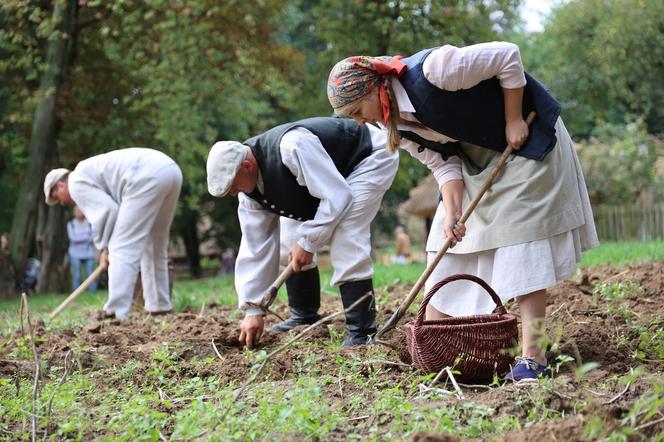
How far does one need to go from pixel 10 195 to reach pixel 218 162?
18241 millimetres

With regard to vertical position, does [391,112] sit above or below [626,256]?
above

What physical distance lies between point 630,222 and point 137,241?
60.1ft

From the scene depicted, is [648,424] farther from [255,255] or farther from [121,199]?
[121,199]

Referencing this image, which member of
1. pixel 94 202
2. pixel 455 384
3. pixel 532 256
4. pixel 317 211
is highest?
pixel 94 202

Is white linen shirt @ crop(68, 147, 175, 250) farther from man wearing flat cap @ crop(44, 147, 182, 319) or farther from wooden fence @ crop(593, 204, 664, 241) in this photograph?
wooden fence @ crop(593, 204, 664, 241)

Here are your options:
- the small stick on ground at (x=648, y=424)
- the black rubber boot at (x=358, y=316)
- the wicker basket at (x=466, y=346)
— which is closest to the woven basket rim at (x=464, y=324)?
the wicker basket at (x=466, y=346)

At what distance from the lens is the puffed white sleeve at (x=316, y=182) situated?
448cm

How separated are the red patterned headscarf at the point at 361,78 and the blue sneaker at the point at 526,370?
1241 millimetres

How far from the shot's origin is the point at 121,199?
23.9ft

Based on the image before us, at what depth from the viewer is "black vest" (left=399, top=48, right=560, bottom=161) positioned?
3574mm

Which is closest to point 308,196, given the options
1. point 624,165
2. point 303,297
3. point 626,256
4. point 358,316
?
point 358,316

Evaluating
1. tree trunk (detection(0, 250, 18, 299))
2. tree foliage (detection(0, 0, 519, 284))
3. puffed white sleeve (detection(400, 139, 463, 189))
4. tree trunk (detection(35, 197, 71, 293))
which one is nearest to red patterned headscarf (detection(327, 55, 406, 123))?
puffed white sleeve (detection(400, 139, 463, 189))

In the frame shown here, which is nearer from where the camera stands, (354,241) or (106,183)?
(354,241)

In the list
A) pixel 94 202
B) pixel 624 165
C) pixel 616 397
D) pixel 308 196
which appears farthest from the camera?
pixel 624 165
